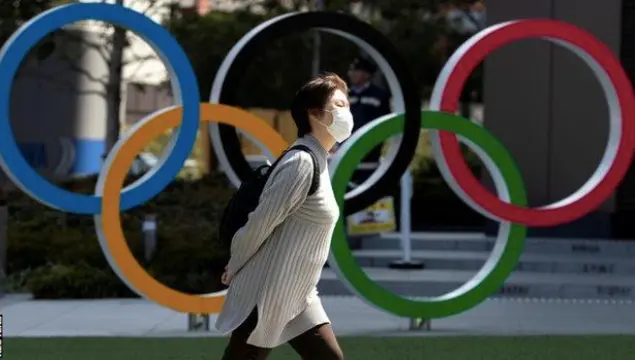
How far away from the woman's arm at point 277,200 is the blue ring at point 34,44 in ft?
16.1

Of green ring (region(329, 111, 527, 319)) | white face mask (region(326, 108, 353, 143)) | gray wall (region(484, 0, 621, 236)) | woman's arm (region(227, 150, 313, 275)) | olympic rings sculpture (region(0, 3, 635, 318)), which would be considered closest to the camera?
woman's arm (region(227, 150, 313, 275))

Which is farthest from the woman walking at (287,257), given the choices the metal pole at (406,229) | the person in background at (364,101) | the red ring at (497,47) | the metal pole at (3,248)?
the person in background at (364,101)

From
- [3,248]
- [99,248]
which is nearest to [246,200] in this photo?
[99,248]

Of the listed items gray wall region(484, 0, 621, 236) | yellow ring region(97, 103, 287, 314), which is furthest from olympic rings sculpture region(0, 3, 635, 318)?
gray wall region(484, 0, 621, 236)

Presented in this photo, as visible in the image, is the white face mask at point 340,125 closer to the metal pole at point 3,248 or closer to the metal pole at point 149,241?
the metal pole at point 149,241

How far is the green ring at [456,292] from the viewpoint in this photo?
1132 centimetres

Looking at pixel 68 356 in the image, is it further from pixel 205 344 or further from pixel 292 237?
pixel 292 237

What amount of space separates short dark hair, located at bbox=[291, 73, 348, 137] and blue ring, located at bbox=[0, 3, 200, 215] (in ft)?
15.4

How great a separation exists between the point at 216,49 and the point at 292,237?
1901 centimetres

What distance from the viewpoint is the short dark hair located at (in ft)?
21.1

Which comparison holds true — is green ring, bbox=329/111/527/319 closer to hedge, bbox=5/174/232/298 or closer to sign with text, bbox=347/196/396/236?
hedge, bbox=5/174/232/298

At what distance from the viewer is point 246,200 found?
6.22m

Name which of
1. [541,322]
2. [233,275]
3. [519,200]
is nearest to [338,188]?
[519,200]

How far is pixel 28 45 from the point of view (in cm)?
1071
